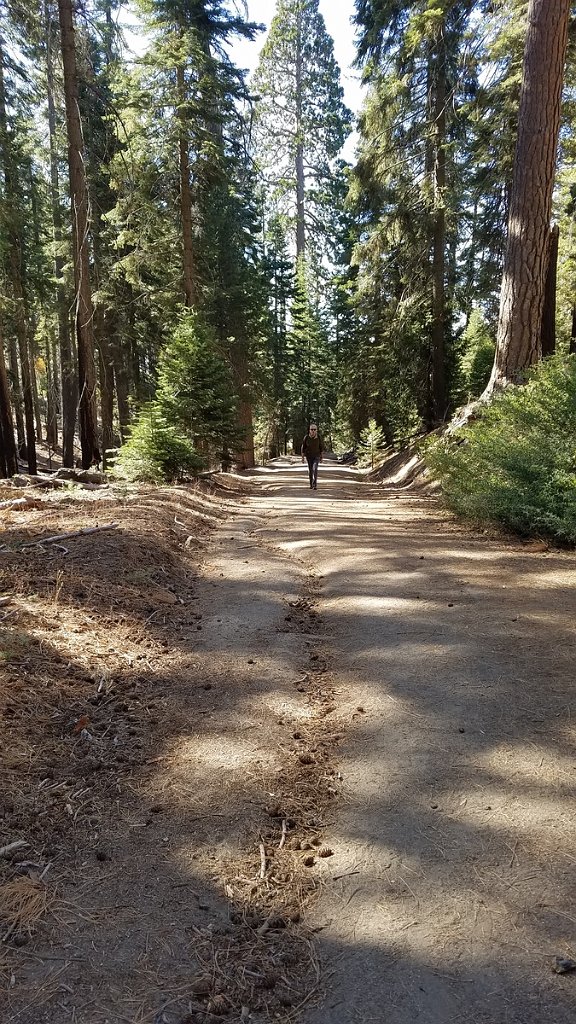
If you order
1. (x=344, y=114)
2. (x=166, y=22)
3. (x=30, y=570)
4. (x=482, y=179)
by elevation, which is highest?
(x=344, y=114)

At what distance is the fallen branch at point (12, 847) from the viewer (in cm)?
230

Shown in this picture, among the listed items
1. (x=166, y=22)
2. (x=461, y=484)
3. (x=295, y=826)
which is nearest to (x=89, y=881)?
(x=295, y=826)

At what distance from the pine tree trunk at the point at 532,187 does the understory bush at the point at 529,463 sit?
2.38m

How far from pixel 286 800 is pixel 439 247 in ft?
63.5

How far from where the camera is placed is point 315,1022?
1646 mm

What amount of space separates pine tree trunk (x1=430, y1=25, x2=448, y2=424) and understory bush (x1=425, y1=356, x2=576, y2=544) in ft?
35.5

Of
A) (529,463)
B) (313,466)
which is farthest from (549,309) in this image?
(529,463)

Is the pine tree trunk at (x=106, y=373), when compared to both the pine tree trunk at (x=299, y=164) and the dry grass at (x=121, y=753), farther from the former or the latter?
the pine tree trunk at (x=299, y=164)

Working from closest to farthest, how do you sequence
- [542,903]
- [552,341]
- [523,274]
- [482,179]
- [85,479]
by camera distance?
1. [542,903]
2. [523,274]
3. [85,479]
4. [552,341]
5. [482,179]

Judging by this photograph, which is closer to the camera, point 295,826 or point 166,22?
point 295,826

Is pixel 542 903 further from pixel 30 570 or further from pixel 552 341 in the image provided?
pixel 552 341

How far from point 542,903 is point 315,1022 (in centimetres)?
84

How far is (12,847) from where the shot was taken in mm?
2334

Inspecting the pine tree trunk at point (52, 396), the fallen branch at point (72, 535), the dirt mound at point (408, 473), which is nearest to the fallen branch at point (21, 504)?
the fallen branch at point (72, 535)
